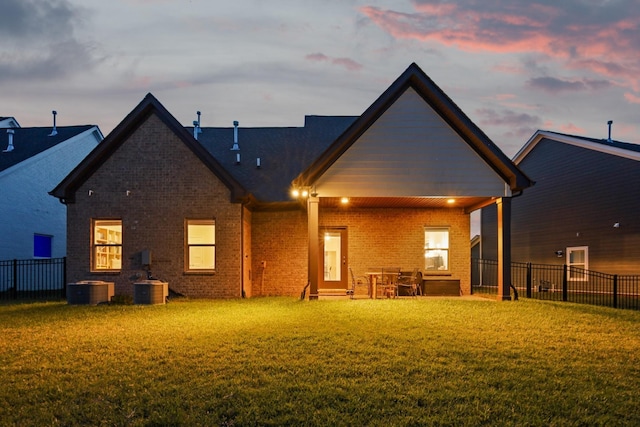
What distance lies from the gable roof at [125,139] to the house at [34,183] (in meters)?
6.87

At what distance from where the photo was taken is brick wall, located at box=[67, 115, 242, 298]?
16906 millimetres

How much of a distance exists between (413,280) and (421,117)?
17.0 ft

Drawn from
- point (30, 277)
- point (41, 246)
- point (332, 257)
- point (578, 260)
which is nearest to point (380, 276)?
point (332, 257)

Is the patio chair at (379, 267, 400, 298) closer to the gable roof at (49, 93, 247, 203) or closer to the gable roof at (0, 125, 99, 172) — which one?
the gable roof at (49, 93, 247, 203)

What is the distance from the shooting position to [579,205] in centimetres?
2447

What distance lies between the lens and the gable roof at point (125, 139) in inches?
659

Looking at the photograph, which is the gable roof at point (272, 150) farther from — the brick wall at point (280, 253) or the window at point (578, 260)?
the window at point (578, 260)

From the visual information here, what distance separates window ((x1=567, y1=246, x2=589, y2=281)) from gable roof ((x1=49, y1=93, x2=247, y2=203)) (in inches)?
633

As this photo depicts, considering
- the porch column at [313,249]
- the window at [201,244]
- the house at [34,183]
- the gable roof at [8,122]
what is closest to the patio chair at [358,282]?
the porch column at [313,249]

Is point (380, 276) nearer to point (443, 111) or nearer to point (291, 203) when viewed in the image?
point (291, 203)

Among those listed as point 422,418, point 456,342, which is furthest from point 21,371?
point 456,342

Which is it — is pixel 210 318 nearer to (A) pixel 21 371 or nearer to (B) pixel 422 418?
(A) pixel 21 371

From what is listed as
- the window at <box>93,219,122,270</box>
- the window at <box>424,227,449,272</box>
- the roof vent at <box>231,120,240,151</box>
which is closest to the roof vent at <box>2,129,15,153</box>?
the window at <box>93,219,122,270</box>

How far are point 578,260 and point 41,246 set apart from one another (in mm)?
24485
